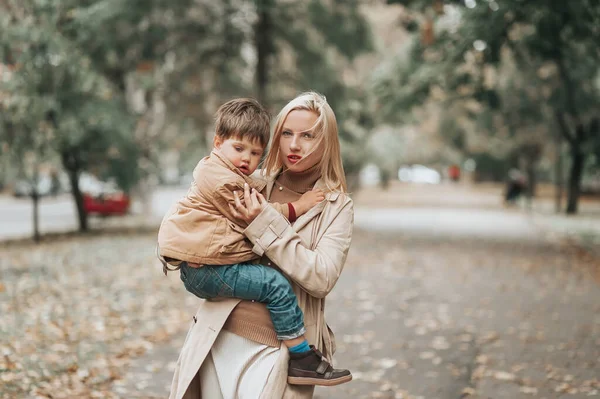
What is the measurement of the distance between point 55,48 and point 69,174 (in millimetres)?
4002

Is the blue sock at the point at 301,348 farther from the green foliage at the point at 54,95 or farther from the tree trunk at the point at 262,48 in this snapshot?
the tree trunk at the point at 262,48

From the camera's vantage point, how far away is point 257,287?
2.53 metres

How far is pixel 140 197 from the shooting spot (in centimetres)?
2670

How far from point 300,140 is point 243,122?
246 mm

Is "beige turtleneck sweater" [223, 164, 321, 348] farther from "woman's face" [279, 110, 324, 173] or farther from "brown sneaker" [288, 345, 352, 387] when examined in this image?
"woman's face" [279, 110, 324, 173]

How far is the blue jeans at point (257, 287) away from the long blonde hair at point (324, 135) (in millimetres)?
450

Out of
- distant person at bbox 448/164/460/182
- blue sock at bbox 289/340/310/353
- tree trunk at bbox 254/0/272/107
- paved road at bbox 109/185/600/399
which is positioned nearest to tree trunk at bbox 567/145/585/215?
paved road at bbox 109/185/600/399

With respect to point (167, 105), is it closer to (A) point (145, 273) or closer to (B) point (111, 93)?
(B) point (111, 93)

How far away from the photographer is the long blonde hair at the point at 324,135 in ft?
8.68

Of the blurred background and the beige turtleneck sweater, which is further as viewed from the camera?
the blurred background

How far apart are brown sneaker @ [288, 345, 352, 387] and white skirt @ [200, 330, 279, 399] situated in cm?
8

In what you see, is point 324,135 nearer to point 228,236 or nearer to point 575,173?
point 228,236

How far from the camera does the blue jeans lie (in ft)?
8.31

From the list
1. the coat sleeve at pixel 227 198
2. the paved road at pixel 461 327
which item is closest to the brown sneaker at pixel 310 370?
the coat sleeve at pixel 227 198
